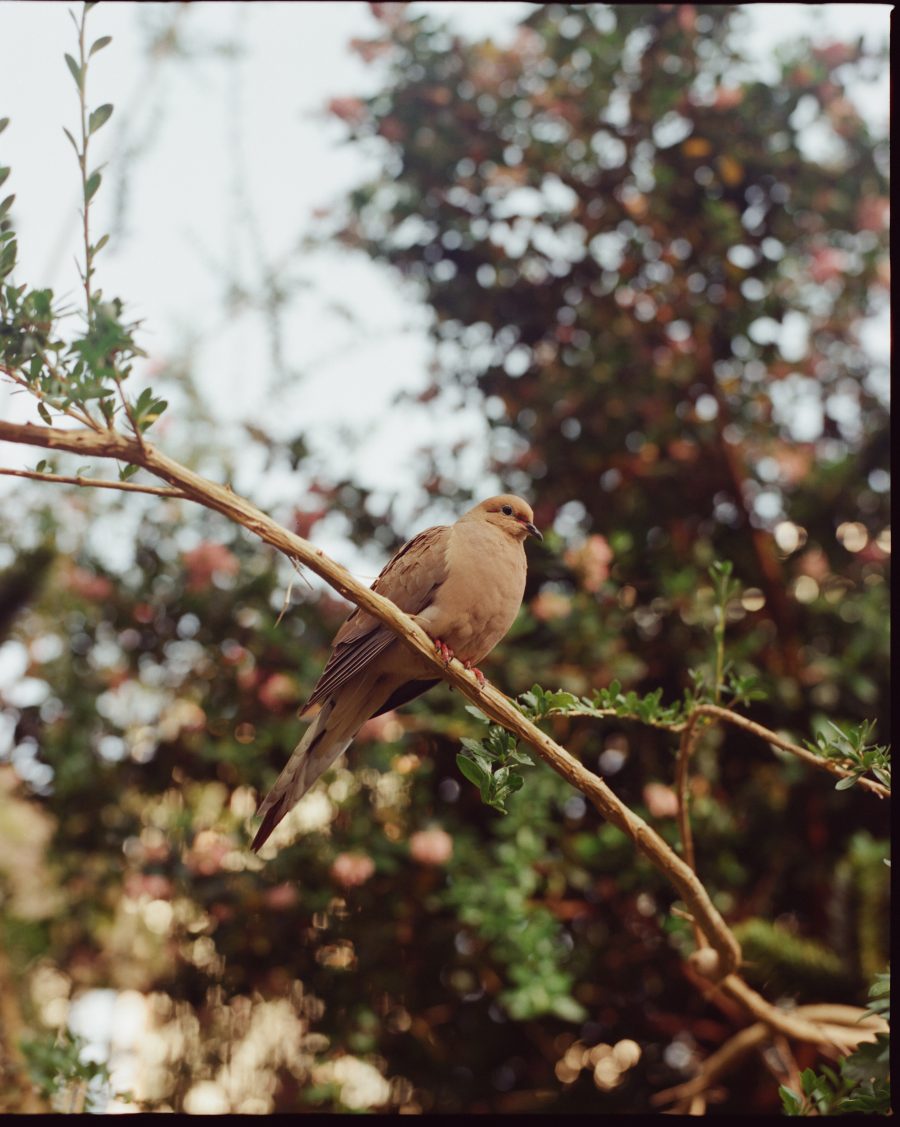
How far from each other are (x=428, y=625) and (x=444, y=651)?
71mm

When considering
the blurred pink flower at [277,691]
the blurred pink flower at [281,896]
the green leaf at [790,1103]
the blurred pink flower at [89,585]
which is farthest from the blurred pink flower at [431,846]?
the blurred pink flower at [89,585]

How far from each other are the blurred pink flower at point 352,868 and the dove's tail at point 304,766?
98cm

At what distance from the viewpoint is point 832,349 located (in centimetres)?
264

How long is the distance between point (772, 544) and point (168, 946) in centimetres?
174

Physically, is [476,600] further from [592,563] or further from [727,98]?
[727,98]

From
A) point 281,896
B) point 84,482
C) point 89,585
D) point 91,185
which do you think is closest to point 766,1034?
point 281,896

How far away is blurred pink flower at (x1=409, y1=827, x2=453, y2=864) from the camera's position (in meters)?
1.86

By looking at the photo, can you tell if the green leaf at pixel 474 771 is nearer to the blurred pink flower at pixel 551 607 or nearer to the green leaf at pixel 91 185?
the green leaf at pixel 91 185

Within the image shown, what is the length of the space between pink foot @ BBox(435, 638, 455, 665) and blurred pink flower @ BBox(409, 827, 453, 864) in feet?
3.14

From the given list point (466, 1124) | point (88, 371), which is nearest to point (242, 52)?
point (88, 371)

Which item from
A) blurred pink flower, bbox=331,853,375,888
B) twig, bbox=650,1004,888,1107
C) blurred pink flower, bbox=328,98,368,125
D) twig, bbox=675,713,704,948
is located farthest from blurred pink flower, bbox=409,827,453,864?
blurred pink flower, bbox=328,98,368,125

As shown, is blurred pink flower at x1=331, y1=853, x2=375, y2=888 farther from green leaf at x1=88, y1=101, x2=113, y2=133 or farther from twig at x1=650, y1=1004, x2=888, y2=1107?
green leaf at x1=88, y1=101, x2=113, y2=133

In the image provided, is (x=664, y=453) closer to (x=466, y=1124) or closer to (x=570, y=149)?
(x=570, y=149)

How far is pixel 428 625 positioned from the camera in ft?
3.30
